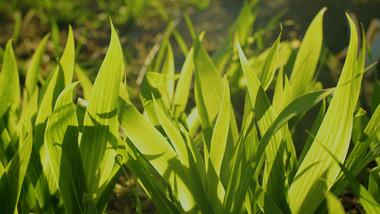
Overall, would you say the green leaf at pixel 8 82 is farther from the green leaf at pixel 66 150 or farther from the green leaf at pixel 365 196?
the green leaf at pixel 365 196

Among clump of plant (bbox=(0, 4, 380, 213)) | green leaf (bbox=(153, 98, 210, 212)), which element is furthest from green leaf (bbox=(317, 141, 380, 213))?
green leaf (bbox=(153, 98, 210, 212))

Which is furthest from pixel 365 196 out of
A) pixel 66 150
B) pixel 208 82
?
pixel 66 150

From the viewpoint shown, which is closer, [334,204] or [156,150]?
[334,204]

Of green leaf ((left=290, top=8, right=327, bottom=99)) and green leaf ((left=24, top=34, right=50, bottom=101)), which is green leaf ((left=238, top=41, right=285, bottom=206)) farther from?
green leaf ((left=24, top=34, right=50, bottom=101))

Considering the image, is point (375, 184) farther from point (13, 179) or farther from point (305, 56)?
point (13, 179)

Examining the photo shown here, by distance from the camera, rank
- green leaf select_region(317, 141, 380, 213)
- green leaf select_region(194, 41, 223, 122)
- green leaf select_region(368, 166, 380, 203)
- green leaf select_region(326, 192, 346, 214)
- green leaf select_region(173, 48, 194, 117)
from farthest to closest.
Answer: green leaf select_region(173, 48, 194, 117) → green leaf select_region(194, 41, 223, 122) → green leaf select_region(368, 166, 380, 203) → green leaf select_region(317, 141, 380, 213) → green leaf select_region(326, 192, 346, 214)

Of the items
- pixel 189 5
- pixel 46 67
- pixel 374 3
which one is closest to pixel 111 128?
pixel 46 67
